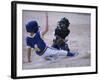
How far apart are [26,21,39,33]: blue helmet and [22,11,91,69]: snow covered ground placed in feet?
0.08

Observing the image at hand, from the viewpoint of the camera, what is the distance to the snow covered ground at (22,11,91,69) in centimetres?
159

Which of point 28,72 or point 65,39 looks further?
point 65,39

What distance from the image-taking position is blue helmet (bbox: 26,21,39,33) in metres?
1.59

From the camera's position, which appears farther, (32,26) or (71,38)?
(71,38)

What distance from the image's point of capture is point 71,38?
1.70m

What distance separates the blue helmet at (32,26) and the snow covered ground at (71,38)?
0.02 meters

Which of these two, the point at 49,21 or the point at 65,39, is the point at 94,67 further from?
the point at 49,21

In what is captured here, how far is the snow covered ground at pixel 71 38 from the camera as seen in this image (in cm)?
159

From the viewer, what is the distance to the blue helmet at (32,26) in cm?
159

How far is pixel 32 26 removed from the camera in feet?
5.26

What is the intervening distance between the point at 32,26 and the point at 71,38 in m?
0.31
